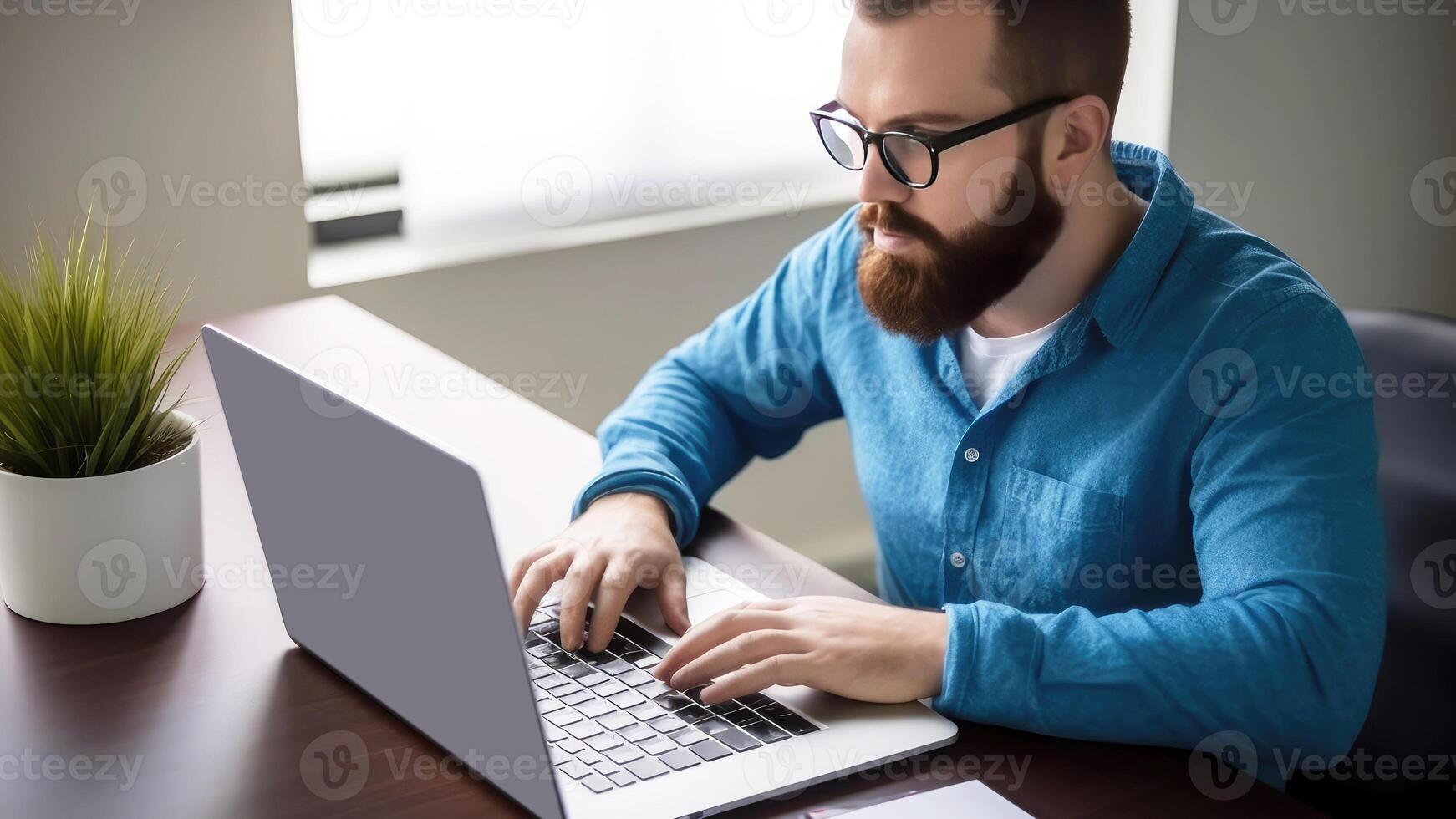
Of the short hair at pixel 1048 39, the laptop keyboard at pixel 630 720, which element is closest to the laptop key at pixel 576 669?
the laptop keyboard at pixel 630 720

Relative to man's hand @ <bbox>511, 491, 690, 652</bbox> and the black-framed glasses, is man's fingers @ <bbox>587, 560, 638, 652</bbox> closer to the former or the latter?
man's hand @ <bbox>511, 491, 690, 652</bbox>

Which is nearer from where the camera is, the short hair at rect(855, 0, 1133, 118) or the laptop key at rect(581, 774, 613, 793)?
the laptop key at rect(581, 774, 613, 793)

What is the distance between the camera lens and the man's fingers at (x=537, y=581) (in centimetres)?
108

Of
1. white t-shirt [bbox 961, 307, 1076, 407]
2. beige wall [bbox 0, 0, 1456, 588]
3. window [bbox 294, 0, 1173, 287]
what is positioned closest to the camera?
white t-shirt [bbox 961, 307, 1076, 407]

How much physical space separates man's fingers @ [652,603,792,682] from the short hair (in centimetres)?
50

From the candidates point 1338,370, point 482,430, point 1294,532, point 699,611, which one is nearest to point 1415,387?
point 1338,370

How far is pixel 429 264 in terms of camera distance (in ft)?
7.46

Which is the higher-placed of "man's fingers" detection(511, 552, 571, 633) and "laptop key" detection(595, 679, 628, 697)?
"man's fingers" detection(511, 552, 571, 633)

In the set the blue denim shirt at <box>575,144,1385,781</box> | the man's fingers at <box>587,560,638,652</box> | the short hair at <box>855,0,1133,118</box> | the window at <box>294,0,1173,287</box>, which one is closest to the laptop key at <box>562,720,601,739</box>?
the man's fingers at <box>587,560,638,652</box>

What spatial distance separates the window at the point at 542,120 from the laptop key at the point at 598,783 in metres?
1.47

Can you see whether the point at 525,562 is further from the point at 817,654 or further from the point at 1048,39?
the point at 1048,39

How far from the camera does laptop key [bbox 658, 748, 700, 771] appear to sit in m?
0.89

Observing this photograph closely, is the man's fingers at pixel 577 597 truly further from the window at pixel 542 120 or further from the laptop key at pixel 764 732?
the window at pixel 542 120

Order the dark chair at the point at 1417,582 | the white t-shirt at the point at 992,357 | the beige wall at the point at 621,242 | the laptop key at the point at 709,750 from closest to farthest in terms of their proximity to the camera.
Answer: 1. the laptop key at the point at 709,750
2. the dark chair at the point at 1417,582
3. the white t-shirt at the point at 992,357
4. the beige wall at the point at 621,242
